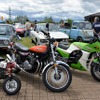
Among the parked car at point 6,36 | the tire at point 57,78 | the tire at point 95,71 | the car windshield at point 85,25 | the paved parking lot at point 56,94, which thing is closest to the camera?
the paved parking lot at point 56,94

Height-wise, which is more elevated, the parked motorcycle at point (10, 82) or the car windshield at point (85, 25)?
the car windshield at point (85, 25)

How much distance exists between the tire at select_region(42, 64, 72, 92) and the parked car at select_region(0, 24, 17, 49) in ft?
15.1

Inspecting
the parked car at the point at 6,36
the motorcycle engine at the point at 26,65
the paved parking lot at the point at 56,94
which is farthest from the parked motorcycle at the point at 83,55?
the parked car at the point at 6,36

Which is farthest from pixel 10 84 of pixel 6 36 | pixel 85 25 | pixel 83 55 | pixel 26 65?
pixel 85 25

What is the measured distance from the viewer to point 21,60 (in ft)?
19.3

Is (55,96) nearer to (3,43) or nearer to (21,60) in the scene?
(21,60)

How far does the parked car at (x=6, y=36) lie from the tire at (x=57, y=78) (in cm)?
460

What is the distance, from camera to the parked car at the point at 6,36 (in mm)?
9305

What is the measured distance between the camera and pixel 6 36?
9961mm

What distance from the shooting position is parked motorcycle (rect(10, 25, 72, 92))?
16.9ft

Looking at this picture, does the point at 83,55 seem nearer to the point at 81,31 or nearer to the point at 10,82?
the point at 10,82

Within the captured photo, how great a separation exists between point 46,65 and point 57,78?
43 centimetres

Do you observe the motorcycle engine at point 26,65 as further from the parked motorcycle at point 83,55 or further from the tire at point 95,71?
the tire at point 95,71

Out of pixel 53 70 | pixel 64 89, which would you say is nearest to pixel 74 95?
pixel 64 89
